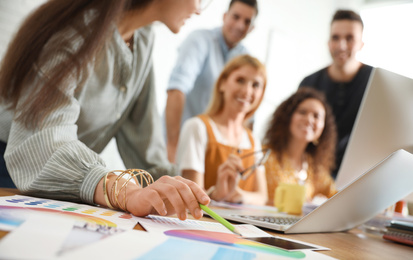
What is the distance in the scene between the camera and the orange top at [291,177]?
1.94 metres

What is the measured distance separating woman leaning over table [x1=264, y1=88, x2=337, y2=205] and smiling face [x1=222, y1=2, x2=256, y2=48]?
1.68ft

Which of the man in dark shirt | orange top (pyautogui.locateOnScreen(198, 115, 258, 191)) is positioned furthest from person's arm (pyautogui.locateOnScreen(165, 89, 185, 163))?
the man in dark shirt

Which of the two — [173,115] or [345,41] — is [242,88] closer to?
[173,115]

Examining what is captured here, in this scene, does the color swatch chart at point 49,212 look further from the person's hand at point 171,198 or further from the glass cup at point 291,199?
the glass cup at point 291,199

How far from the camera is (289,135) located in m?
2.09

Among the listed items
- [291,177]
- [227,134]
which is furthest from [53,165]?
[291,177]

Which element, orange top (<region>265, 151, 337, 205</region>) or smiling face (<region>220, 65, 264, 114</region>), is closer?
smiling face (<region>220, 65, 264, 114</region>)

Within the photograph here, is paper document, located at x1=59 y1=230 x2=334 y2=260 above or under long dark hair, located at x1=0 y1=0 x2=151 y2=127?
under

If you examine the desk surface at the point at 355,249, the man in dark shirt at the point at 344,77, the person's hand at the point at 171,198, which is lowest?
the desk surface at the point at 355,249

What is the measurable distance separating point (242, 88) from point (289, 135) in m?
0.50

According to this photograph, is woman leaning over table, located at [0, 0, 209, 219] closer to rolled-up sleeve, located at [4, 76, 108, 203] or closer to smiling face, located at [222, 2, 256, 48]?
rolled-up sleeve, located at [4, 76, 108, 203]

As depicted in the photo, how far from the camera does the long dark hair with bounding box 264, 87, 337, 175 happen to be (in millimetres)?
→ 2092

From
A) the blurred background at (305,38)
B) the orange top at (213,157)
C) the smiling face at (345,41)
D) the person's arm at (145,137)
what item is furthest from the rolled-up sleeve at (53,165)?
the blurred background at (305,38)

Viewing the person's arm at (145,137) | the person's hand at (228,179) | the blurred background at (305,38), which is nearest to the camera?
the person's arm at (145,137)
